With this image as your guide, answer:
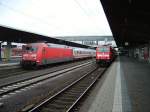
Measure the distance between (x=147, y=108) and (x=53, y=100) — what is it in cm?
386

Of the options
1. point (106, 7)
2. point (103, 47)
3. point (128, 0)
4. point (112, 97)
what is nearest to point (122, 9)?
point (106, 7)

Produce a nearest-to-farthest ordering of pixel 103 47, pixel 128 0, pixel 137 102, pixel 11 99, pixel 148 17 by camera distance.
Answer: pixel 137 102 < pixel 11 99 < pixel 128 0 < pixel 148 17 < pixel 103 47

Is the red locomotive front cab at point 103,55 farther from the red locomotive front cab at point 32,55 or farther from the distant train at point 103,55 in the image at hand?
the red locomotive front cab at point 32,55

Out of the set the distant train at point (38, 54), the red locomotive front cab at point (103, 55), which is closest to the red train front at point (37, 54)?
the distant train at point (38, 54)

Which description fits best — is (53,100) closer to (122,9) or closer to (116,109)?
(116,109)

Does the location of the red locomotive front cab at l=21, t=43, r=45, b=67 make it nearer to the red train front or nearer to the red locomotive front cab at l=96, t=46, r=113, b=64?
the red train front

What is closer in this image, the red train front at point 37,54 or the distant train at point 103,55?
the red train front at point 37,54

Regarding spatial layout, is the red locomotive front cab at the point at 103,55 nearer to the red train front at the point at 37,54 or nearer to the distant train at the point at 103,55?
the distant train at the point at 103,55

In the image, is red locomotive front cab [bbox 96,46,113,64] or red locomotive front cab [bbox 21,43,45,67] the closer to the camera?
red locomotive front cab [bbox 21,43,45,67]

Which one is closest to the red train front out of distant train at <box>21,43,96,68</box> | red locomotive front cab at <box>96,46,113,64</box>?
distant train at <box>21,43,96,68</box>

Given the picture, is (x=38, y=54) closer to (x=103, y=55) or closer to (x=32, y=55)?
(x=32, y=55)

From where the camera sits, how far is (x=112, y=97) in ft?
35.9

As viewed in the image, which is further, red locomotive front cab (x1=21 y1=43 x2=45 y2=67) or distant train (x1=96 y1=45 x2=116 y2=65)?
distant train (x1=96 y1=45 x2=116 y2=65)

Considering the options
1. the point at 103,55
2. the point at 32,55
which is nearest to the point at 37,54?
the point at 32,55
